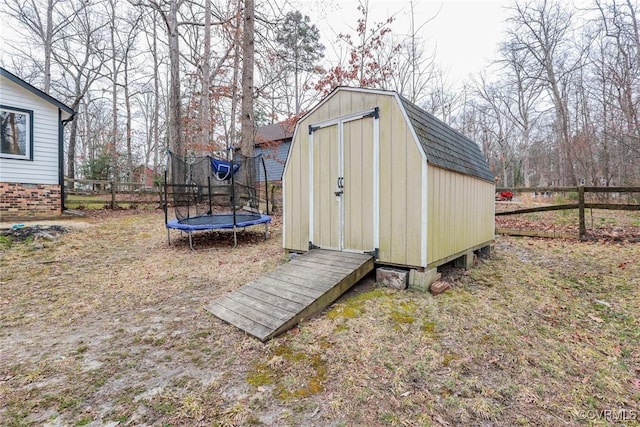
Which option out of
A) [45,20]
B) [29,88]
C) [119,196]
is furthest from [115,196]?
[45,20]

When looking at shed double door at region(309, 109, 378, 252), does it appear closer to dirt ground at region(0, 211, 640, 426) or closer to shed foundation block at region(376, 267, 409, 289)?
shed foundation block at region(376, 267, 409, 289)

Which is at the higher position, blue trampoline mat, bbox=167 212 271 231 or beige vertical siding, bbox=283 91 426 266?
beige vertical siding, bbox=283 91 426 266

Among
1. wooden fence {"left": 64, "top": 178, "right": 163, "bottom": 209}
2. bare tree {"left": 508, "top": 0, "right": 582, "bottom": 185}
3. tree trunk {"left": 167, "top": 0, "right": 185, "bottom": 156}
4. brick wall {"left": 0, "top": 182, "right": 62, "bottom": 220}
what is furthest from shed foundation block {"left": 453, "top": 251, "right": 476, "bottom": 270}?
bare tree {"left": 508, "top": 0, "right": 582, "bottom": 185}

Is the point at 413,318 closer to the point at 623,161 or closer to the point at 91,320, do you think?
the point at 91,320

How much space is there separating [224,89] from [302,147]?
11678 millimetres

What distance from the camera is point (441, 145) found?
4031mm

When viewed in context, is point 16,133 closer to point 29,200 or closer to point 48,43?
point 29,200

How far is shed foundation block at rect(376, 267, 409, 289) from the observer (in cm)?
347

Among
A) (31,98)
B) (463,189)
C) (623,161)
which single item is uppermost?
(31,98)

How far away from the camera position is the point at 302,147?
452 centimetres

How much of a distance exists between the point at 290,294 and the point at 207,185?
5.68 meters

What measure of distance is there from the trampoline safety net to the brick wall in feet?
13.1

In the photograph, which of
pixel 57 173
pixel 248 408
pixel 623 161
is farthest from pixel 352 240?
pixel 623 161

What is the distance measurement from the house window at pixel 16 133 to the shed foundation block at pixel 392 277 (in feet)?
34.1
